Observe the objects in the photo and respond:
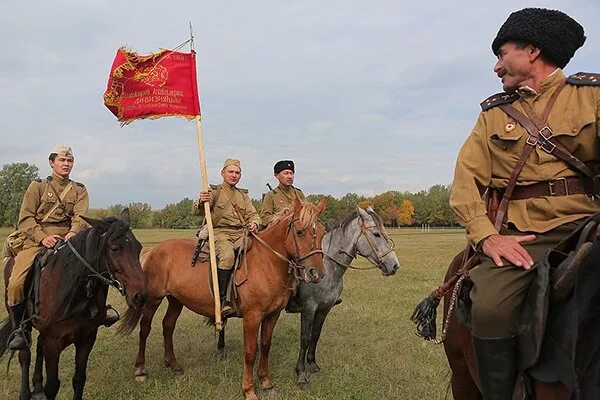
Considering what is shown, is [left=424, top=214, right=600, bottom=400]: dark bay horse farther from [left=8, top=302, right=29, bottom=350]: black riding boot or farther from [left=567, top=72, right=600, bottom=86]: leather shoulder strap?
[left=8, top=302, right=29, bottom=350]: black riding boot

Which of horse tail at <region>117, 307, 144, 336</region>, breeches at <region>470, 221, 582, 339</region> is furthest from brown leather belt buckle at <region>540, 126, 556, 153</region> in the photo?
horse tail at <region>117, 307, 144, 336</region>

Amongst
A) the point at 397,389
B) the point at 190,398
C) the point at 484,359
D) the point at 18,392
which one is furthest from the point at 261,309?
the point at 484,359

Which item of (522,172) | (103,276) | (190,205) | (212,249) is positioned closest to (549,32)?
(522,172)

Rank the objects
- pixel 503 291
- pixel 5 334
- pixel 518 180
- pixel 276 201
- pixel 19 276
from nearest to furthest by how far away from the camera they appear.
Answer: pixel 503 291 < pixel 518 180 < pixel 19 276 < pixel 5 334 < pixel 276 201

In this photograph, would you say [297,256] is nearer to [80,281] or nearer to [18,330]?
[80,281]

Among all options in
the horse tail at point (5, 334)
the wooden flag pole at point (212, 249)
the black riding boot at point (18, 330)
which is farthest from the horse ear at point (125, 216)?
the horse tail at point (5, 334)

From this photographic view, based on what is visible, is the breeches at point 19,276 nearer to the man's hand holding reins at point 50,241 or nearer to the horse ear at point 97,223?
the man's hand holding reins at point 50,241

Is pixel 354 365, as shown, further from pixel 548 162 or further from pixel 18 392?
pixel 548 162

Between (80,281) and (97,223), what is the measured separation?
0.69m

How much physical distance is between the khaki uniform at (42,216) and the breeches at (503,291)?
17.1 feet

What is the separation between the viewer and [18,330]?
554 cm

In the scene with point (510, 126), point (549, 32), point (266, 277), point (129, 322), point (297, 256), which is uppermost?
point (549, 32)

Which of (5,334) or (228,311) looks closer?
(5,334)

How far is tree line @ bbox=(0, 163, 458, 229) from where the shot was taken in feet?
140
